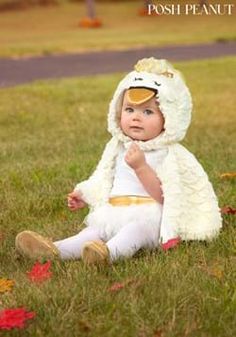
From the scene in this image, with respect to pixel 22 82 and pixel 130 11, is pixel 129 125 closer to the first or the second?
pixel 22 82

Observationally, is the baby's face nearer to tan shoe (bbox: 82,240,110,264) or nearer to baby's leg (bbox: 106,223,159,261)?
baby's leg (bbox: 106,223,159,261)

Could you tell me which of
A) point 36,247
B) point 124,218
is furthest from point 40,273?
point 124,218

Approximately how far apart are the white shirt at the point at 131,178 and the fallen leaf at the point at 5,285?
894 mm

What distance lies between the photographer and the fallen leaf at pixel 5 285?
3.58 m

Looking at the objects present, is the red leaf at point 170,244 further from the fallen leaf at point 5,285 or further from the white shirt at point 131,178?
the fallen leaf at point 5,285

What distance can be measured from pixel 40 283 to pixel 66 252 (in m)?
0.58

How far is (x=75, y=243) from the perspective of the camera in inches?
166

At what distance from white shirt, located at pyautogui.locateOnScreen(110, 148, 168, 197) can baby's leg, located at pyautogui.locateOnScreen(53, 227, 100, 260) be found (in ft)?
0.79

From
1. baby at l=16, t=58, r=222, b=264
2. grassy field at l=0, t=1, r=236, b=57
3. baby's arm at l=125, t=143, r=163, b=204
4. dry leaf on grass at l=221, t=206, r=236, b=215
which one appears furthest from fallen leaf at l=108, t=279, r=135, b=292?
grassy field at l=0, t=1, r=236, b=57

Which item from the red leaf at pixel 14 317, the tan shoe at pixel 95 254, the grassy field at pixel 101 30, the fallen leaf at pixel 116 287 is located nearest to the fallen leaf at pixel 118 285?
the fallen leaf at pixel 116 287

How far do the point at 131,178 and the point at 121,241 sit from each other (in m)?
0.44

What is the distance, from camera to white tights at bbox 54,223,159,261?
4027 mm

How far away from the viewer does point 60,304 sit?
3.28 metres

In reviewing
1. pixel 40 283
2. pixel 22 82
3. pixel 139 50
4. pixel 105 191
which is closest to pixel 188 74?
pixel 22 82
